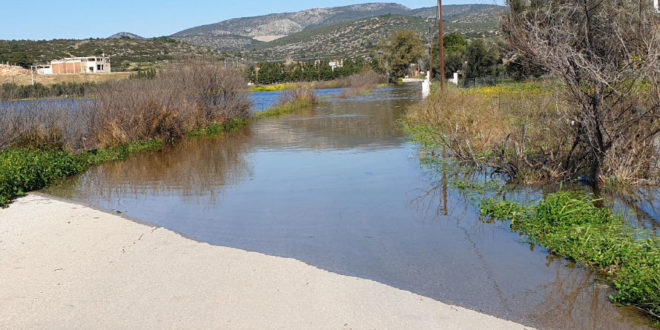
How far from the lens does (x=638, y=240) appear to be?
7.30m

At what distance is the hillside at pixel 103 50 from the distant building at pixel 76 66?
1.88m

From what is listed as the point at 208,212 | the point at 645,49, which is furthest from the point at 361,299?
the point at 645,49

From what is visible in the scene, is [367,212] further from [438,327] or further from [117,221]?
[438,327]

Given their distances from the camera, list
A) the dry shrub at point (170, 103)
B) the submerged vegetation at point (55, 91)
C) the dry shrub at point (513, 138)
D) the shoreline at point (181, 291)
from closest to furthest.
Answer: the shoreline at point (181, 291), the dry shrub at point (513, 138), the submerged vegetation at point (55, 91), the dry shrub at point (170, 103)

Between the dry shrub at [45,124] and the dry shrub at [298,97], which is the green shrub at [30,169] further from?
the dry shrub at [298,97]

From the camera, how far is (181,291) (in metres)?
6.34

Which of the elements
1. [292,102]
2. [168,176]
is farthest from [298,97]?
[168,176]

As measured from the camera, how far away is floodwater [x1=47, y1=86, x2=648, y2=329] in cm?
627

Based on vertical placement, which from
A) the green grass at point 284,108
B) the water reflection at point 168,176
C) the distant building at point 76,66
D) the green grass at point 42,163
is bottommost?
the water reflection at point 168,176

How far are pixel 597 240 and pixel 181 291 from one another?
4777mm

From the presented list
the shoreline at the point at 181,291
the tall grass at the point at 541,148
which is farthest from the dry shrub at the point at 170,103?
the shoreline at the point at 181,291

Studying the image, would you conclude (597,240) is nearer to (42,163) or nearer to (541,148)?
(541,148)

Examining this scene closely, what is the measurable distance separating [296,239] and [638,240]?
169 inches

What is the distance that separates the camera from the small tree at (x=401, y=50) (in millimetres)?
93250
